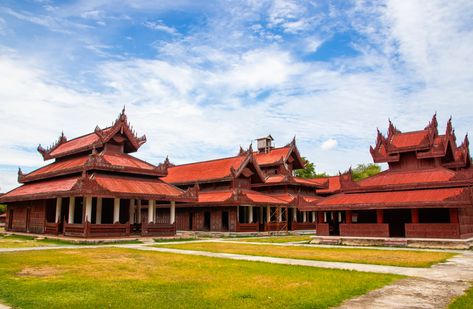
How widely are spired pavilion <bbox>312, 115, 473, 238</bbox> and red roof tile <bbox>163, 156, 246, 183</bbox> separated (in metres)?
12.6

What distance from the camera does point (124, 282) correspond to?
10.3m

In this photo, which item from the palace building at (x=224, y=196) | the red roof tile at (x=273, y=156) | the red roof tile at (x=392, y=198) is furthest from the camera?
the red roof tile at (x=273, y=156)

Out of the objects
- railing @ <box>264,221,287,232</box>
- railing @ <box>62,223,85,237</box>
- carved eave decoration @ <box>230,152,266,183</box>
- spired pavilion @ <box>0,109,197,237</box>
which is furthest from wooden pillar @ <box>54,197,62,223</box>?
railing @ <box>264,221,287,232</box>

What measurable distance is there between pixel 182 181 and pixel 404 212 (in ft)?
75.3

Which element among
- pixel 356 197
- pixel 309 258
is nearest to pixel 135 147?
pixel 356 197

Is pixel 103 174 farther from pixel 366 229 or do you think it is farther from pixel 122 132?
pixel 366 229

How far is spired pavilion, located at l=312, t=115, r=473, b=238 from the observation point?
77.9ft

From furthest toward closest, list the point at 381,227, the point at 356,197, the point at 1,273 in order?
the point at 356,197, the point at 381,227, the point at 1,273

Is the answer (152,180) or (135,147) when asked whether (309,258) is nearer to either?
(152,180)

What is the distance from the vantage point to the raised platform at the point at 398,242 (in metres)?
22.3

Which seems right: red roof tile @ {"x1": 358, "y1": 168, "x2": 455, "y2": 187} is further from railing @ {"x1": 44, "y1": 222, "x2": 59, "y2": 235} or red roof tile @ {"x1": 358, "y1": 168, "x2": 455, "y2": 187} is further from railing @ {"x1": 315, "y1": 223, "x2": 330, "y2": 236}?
railing @ {"x1": 44, "y1": 222, "x2": 59, "y2": 235}

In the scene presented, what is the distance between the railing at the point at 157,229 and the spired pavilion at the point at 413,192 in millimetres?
10600

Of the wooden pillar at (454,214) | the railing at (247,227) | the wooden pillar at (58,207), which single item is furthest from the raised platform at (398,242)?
the wooden pillar at (58,207)

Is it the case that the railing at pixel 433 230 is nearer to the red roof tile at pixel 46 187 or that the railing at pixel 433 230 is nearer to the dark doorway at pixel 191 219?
the dark doorway at pixel 191 219
